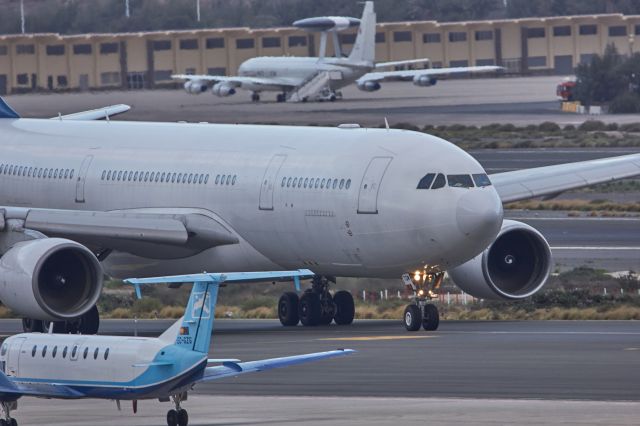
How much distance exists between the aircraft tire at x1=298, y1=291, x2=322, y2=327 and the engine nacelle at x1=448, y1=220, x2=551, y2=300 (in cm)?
302

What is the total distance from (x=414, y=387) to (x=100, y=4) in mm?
97448

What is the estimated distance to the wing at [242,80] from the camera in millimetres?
122000

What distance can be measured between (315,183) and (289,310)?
381 centimetres

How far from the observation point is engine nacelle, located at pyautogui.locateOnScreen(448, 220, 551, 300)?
39.1m

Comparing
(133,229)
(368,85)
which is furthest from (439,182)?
(368,85)

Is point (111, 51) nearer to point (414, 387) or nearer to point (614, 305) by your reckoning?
point (614, 305)

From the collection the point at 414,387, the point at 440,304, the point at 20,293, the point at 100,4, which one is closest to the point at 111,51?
the point at 100,4

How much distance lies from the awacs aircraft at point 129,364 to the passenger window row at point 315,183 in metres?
13.1

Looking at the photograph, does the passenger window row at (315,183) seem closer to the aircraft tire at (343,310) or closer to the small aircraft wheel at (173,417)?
the aircraft tire at (343,310)

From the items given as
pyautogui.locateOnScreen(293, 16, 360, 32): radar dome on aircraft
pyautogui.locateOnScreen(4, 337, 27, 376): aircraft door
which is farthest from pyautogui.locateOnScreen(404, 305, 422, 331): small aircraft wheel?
pyautogui.locateOnScreen(293, 16, 360, 32): radar dome on aircraft

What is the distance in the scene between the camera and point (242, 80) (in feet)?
409

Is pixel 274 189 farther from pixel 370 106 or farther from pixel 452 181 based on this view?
pixel 370 106

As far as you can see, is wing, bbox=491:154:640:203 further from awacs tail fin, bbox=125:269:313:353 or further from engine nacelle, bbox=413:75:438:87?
engine nacelle, bbox=413:75:438:87

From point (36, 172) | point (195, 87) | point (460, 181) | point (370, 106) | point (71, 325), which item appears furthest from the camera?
point (195, 87)
